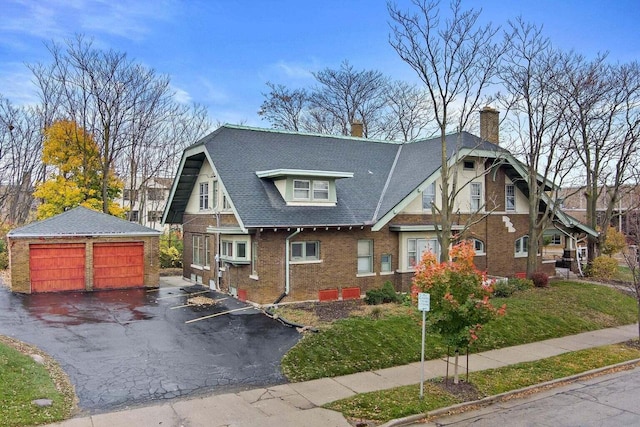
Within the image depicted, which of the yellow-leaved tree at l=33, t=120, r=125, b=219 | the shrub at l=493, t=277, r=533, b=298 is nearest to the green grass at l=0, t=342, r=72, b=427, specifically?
the shrub at l=493, t=277, r=533, b=298

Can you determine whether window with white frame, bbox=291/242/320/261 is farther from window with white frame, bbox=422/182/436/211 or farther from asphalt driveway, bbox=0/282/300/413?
window with white frame, bbox=422/182/436/211

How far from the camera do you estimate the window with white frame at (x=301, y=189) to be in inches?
819

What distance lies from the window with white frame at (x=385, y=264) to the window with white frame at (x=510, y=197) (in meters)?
8.05

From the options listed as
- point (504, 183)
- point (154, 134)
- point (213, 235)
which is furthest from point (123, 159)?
point (504, 183)

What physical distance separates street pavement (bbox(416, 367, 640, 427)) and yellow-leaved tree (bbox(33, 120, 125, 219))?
30.9m

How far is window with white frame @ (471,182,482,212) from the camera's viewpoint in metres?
24.9

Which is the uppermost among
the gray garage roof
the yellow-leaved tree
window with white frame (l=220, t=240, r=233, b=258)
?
the yellow-leaved tree

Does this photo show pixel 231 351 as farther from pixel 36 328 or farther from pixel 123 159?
pixel 123 159

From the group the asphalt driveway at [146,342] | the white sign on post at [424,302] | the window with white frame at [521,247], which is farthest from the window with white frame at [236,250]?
the window with white frame at [521,247]

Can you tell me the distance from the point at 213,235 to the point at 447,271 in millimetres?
14511

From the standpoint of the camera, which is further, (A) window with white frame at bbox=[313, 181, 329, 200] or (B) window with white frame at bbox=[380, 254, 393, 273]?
(B) window with white frame at bbox=[380, 254, 393, 273]

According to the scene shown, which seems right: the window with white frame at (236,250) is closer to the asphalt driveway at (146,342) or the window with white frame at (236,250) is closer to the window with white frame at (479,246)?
the asphalt driveway at (146,342)

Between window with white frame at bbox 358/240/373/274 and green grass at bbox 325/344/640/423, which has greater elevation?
window with white frame at bbox 358/240/373/274

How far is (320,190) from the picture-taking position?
2133 cm
